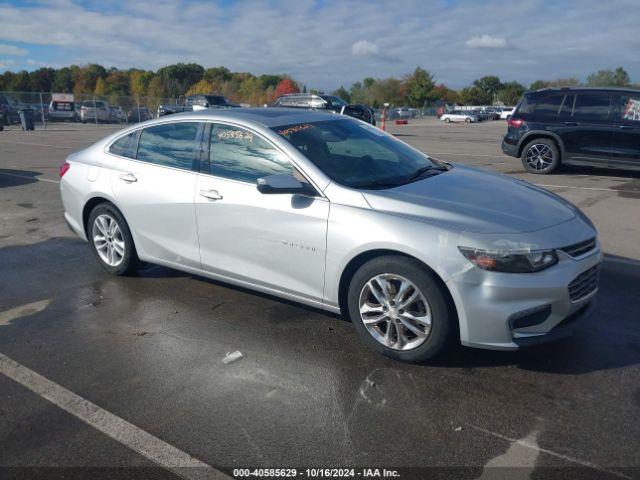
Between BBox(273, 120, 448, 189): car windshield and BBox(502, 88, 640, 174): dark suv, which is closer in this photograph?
BBox(273, 120, 448, 189): car windshield

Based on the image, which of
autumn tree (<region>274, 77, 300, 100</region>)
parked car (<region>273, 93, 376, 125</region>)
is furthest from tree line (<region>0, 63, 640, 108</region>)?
parked car (<region>273, 93, 376, 125</region>)

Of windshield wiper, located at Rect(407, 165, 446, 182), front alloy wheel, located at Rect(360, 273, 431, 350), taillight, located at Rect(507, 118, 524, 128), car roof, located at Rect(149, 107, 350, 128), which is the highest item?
taillight, located at Rect(507, 118, 524, 128)

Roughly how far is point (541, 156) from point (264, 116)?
8856 millimetres

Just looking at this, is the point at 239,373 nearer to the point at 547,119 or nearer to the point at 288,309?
the point at 288,309

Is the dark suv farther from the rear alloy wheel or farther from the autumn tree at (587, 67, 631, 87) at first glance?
the autumn tree at (587, 67, 631, 87)

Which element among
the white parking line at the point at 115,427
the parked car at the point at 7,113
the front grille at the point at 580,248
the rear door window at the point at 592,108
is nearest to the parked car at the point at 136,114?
the parked car at the point at 7,113

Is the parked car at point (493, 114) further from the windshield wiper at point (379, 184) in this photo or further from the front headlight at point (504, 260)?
the front headlight at point (504, 260)

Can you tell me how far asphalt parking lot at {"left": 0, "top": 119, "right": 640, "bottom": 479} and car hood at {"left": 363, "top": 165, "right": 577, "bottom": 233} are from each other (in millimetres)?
938

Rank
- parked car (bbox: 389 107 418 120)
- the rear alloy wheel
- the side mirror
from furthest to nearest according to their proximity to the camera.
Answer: parked car (bbox: 389 107 418 120) → the rear alloy wheel → the side mirror

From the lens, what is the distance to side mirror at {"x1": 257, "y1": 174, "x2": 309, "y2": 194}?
151 inches

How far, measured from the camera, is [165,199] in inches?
184

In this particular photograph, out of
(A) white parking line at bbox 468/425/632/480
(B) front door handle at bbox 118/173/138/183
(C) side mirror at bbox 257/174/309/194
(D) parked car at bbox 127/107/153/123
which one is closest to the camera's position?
(A) white parking line at bbox 468/425/632/480

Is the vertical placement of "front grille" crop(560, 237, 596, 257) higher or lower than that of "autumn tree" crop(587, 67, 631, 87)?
lower

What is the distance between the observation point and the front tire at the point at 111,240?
516 centimetres
